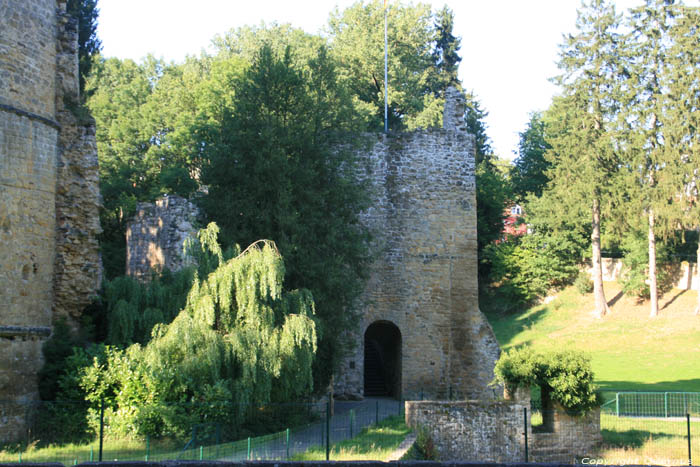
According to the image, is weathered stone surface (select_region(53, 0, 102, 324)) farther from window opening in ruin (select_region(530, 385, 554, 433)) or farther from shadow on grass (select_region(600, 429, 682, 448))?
shadow on grass (select_region(600, 429, 682, 448))

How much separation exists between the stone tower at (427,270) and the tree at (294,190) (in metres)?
1.47

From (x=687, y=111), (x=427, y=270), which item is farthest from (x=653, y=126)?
(x=427, y=270)

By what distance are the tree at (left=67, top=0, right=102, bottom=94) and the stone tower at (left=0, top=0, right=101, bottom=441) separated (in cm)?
1205

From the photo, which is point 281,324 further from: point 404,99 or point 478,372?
point 404,99

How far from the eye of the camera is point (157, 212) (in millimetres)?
18359

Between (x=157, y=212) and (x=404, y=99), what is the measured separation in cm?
2128

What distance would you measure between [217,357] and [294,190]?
6060 mm

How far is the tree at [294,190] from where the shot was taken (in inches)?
680

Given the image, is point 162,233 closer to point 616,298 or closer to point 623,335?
point 623,335

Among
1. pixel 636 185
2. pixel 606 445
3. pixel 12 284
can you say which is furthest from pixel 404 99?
pixel 12 284

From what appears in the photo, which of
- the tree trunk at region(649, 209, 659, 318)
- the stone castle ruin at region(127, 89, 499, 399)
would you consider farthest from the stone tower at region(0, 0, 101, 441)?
the tree trunk at region(649, 209, 659, 318)

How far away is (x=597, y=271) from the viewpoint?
35.0 m

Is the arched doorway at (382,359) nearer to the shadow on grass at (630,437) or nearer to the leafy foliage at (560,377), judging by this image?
the leafy foliage at (560,377)

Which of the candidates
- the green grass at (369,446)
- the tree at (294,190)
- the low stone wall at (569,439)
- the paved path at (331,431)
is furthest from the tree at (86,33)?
the low stone wall at (569,439)
